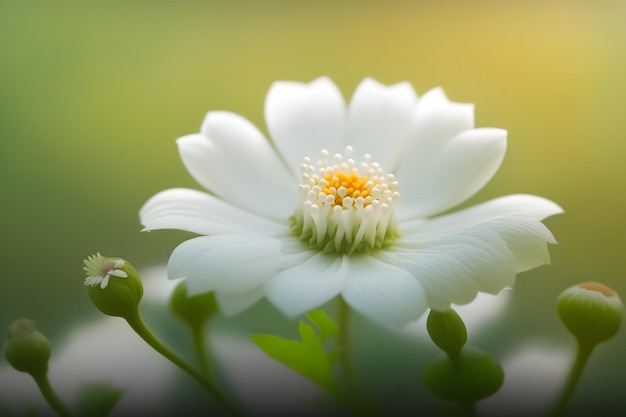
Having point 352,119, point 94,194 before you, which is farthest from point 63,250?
point 352,119

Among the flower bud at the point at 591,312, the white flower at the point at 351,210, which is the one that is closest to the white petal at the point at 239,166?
the white flower at the point at 351,210

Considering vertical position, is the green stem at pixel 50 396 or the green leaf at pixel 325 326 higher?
the green leaf at pixel 325 326

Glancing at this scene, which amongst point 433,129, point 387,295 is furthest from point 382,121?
point 387,295

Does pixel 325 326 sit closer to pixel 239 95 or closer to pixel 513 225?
pixel 513 225

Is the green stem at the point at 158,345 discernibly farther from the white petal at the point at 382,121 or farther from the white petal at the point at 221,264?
the white petal at the point at 382,121

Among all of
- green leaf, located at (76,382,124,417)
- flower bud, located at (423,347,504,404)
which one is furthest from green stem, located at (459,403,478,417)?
green leaf, located at (76,382,124,417)
